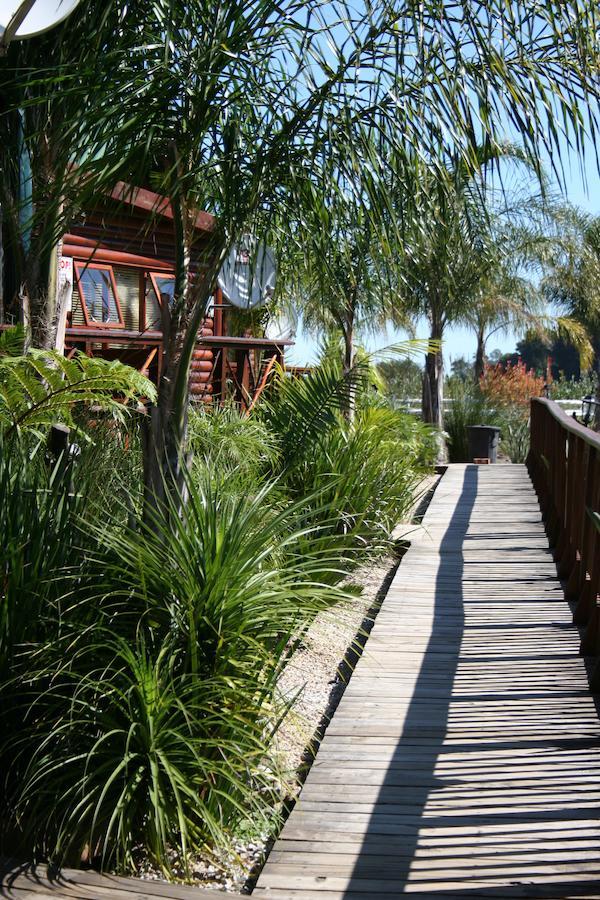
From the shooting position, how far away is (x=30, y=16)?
A: 16.9 feet

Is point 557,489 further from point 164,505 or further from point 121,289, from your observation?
point 121,289

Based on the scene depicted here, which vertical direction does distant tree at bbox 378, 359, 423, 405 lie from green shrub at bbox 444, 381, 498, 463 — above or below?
above

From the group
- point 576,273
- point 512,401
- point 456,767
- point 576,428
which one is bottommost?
point 456,767

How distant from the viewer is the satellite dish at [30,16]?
16.4 feet

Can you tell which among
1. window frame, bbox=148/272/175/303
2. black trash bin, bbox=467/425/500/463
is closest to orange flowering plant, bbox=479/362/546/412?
black trash bin, bbox=467/425/500/463

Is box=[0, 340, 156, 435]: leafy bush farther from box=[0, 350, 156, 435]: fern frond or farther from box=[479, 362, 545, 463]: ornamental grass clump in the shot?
box=[479, 362, 545, 463]: ornamental grass clump

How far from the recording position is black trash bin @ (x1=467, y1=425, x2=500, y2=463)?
1723 cm

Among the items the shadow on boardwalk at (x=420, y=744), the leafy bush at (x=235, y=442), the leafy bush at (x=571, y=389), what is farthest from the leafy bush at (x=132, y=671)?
the leafy bush at (x=571, y=389)

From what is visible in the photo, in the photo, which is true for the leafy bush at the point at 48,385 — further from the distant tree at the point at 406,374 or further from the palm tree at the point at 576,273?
the distant tree at the point at 406,374

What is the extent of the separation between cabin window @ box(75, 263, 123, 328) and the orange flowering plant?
8.99 meters

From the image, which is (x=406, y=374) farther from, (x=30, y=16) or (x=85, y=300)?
(x=30, y=16)

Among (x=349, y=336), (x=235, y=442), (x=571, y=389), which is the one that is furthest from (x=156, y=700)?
(x=571, y=389)

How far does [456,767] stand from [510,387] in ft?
57.9

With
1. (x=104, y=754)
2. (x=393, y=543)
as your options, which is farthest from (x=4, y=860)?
(x=393, y=543)
